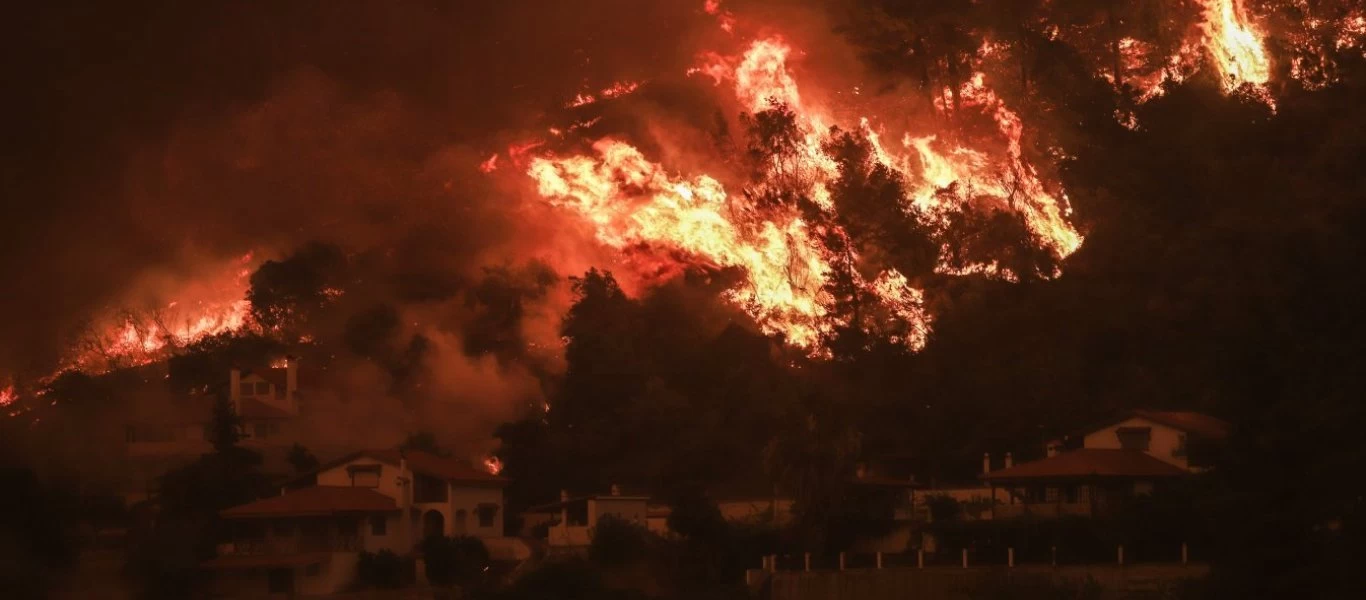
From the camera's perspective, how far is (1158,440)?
6012 cm

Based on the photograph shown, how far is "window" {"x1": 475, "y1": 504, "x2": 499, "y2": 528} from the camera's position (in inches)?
2596

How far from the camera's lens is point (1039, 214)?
248 feet

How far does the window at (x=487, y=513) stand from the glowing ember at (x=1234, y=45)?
32.2 metres

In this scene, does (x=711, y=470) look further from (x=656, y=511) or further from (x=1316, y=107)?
(x=1316, y=107)

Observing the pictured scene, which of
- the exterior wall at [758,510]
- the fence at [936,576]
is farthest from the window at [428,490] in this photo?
the fence at [936,576]

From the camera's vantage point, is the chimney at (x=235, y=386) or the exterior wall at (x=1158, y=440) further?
the chimney at (x=235, y=386)

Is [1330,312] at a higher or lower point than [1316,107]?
lower

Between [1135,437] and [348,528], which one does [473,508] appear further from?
[1135,437]

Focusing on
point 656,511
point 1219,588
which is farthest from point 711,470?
point 1219,588

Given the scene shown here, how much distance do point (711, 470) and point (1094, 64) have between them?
2368 centimetres

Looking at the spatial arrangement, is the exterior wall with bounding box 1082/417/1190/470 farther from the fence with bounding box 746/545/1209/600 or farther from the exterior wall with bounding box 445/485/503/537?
the exterior wall with bounding box 445/485/503/537

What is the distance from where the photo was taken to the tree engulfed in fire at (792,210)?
75.4 m

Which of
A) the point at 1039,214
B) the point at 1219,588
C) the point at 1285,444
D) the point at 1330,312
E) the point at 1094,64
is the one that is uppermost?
the point at 1094,64

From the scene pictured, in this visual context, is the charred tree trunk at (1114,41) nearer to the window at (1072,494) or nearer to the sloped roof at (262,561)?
the window at (1072,494)
